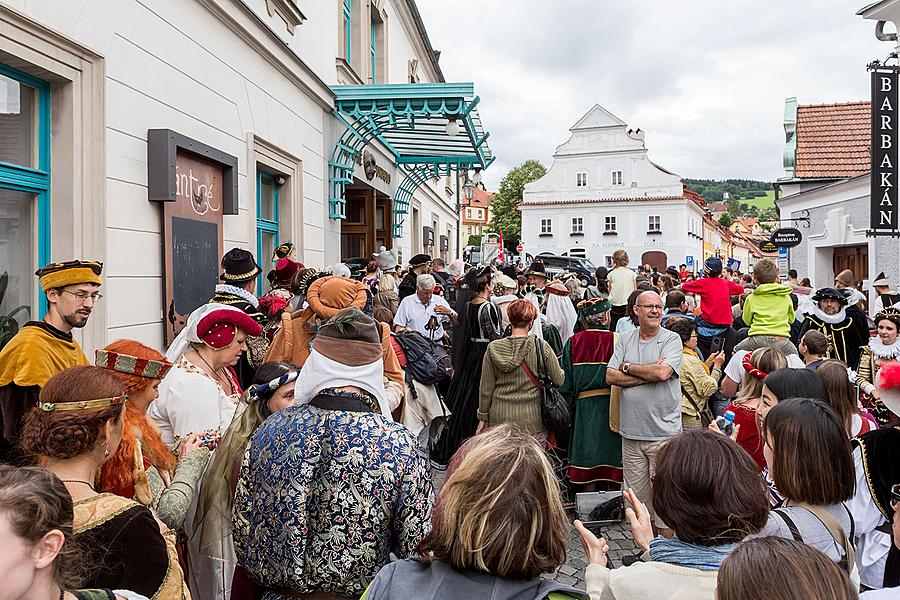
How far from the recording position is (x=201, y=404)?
3.21 m

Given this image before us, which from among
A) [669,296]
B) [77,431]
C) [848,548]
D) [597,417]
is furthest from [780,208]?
[77,431]

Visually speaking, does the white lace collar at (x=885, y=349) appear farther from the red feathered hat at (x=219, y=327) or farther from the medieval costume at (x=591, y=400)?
the red feathered hat at (x=219, y=327)

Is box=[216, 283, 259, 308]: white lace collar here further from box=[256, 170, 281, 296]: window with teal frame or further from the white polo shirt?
box=[256, 170, 281, 296]: window with teal frame

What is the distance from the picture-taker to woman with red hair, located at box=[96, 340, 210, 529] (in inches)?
94.3

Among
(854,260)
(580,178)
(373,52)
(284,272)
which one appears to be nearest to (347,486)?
(284,272)

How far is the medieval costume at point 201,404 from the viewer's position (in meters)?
3.01

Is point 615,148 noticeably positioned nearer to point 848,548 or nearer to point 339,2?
point 339,2

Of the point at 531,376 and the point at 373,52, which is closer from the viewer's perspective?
the point at 531,376

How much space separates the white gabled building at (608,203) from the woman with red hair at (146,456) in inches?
1873

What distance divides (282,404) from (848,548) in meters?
2.31

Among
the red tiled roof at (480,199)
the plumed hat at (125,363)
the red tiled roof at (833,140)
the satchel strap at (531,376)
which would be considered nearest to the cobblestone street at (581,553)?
the satchel strap at (531,376)

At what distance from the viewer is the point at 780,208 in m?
19.8

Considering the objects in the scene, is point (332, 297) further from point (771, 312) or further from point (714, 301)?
point (714, 301)

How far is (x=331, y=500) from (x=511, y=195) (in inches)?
2649
